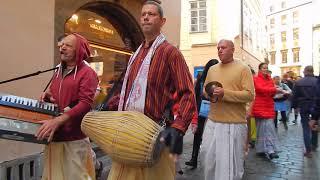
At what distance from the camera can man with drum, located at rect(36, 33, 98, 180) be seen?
139 inches

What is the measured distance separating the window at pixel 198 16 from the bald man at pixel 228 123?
70.8 feet

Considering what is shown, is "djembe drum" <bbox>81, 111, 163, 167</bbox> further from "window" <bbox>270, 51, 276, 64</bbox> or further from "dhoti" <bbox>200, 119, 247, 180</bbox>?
"window" <bbox>270, 51, 276, 64</bbox>

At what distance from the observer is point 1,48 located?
6078 mm

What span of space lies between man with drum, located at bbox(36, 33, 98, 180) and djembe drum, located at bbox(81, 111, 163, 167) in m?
0.89

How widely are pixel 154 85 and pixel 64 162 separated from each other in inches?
48.5

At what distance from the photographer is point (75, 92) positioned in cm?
361

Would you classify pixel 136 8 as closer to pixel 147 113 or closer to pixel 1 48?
pixel 1 48

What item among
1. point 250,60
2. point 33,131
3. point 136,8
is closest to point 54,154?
point 33,131

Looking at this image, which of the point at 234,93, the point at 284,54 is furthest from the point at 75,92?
the point at 284,54

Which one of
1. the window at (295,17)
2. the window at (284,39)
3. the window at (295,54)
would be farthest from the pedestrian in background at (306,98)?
the window at (284,39)

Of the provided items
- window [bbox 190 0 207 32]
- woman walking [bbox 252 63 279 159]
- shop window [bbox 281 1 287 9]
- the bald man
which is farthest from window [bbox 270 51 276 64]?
the bald man

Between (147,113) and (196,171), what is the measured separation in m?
4.44

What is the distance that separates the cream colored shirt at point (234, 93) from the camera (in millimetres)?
5133

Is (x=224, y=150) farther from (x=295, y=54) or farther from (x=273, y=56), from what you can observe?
(x=273, y=56)
